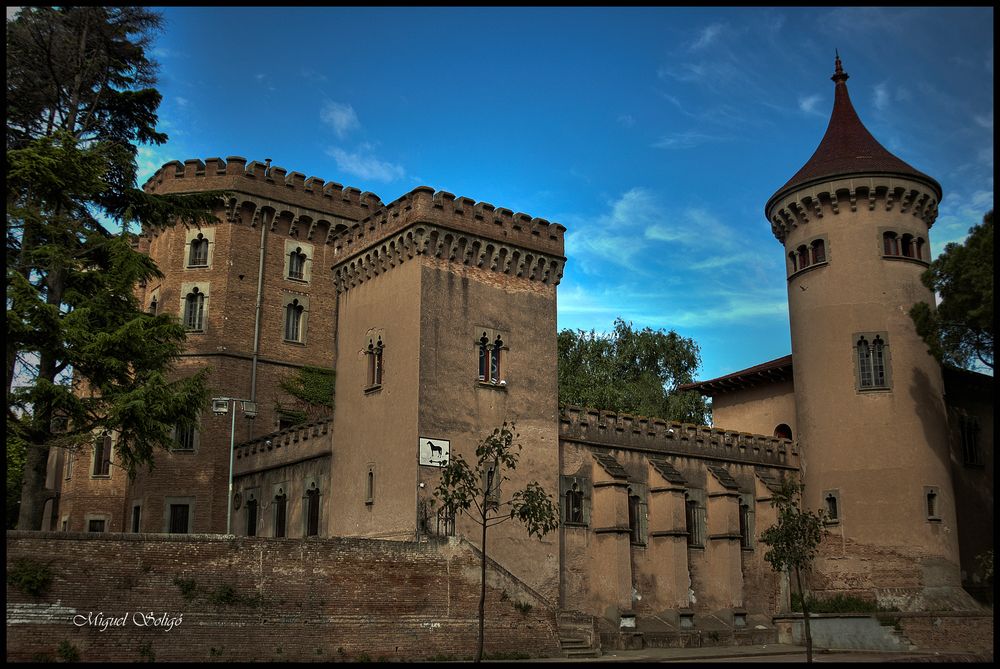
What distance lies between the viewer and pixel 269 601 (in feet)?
72.1

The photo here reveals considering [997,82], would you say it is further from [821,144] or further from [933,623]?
[821,144]

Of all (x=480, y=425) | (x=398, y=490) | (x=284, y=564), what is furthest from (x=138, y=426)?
(x=480, y=425)

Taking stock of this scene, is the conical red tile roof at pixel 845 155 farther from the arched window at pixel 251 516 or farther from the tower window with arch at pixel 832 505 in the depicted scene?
the arched window at pixel 251 516

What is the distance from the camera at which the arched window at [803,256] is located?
37.2 metres

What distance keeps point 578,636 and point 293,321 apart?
788 inches

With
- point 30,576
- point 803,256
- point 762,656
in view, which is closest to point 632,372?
point 803,256

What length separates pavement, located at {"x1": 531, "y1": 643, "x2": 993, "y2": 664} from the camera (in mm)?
25938

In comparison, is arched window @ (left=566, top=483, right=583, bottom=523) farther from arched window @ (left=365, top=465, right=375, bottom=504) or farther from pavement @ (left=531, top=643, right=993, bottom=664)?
arched window @ (left=365, top=465, right=375, bottom=504)

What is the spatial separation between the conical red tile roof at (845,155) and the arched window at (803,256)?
226 cm

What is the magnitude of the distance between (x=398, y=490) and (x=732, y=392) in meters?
20.0

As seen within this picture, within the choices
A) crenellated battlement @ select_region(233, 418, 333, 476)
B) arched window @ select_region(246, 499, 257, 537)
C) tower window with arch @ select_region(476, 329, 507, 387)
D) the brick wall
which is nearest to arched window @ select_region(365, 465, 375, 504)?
crenellated battlement @ select_region(233, 418, 333, 476)

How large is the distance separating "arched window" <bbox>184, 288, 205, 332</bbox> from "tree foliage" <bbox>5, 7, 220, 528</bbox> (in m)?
10.2

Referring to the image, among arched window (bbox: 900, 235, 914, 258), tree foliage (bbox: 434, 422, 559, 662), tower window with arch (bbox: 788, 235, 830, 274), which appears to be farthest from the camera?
tower window with arch (bbox: 788, 235, 830, 274)

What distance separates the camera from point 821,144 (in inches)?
1535
